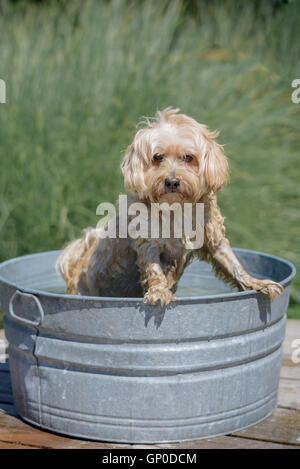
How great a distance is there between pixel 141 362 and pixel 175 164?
789mm

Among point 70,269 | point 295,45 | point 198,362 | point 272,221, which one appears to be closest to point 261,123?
point 272,221

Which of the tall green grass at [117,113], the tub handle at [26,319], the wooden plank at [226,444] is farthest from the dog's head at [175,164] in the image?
the tall green grass at [117,113]

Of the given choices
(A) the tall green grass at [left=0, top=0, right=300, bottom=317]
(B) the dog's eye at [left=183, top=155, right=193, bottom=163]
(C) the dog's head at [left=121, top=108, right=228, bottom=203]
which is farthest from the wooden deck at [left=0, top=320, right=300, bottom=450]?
(A) the tall green grass at [left=0, top=0, right=300, bottom=317]

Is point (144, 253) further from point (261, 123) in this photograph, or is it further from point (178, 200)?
point (261, 123)

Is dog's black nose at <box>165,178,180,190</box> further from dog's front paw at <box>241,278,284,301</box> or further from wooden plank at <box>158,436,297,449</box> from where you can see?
wooden plank at <box>158,436,297,449</box>

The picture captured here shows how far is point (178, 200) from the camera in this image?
7.73ft

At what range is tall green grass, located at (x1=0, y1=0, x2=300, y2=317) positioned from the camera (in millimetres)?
4309

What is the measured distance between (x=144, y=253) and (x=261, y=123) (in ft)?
9.72

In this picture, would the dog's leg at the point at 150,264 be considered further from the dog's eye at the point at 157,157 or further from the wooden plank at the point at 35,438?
the wooden plank at the point at 35,438

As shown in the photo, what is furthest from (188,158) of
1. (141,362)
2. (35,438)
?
(35,438)

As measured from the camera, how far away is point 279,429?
7.73 ft

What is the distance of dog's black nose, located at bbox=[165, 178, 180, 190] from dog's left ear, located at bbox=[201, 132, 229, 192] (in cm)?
12

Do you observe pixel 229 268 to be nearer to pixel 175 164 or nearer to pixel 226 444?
pixel 175 164

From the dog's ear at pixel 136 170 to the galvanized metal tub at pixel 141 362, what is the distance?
1.72 ft
